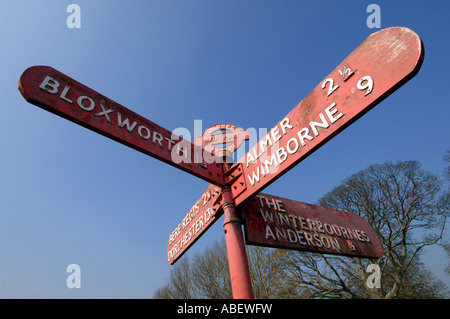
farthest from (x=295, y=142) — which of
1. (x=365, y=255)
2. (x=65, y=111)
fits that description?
(x=365, y=255)

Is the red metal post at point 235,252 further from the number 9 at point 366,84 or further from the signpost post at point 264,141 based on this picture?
the number 9 at point 366,84

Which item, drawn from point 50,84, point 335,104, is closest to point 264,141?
point 335,104

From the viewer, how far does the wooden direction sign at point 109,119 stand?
7.23 feet

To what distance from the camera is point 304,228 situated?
3.50 metres

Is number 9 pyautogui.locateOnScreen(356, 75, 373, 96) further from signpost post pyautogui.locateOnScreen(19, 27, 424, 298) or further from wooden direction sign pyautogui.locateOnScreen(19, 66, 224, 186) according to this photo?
wooden direction sign pyautogui.locateOnScreen(19, 66, 224, 186)

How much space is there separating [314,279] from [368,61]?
14970mm

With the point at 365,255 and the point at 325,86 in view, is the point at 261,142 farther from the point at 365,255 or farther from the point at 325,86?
the point at 365,255

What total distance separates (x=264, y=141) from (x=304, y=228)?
1.46 meters

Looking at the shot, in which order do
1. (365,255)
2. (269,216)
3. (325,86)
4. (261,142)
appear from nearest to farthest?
(325,86) → (261,142) → (269,216) → (365,255)

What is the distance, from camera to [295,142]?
2.50 metres

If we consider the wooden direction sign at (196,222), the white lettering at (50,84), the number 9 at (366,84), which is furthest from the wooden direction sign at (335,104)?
the white lettering at (50,84)

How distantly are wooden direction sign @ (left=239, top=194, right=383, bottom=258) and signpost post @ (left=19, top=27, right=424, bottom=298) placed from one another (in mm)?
16

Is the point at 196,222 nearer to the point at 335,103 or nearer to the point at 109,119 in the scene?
the point at 109,119
